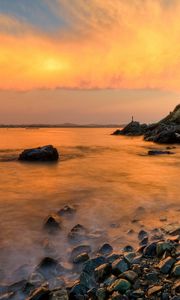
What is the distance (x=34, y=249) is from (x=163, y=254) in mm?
2880

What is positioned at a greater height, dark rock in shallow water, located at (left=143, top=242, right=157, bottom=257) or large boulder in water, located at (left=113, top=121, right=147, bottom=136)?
large boulder in water, located at (left=113, top=121, right=147, bottom=136)

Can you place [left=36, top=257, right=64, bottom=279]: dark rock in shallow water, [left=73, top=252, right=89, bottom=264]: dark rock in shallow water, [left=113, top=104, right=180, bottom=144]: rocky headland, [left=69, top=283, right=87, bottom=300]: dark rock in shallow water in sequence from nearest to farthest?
[left=69, top=283, right=87, bottom=300]: dark rock in shallow water, [left=36, top=257, right=64, bottom=279]: dark rock in shallow water, [left=73, top=252, right=89, bottom=264]: dark rock in shallow water, [left=113, top=104, right=180, bottom=144]: rocky headland

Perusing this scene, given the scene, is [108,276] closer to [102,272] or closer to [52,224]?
[102,272]

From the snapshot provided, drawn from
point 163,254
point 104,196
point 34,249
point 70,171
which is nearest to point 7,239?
point 34,249

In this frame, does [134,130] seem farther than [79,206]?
Yes

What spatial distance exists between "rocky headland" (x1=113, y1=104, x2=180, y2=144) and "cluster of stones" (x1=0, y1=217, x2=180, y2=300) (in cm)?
4610

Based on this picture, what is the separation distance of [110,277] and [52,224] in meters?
3.54

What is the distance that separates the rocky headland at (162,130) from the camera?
168 ft

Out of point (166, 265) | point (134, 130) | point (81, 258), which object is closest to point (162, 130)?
point (134, 130)

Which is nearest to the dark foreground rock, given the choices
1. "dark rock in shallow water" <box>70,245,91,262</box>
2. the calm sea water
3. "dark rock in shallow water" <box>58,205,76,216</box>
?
"dark rock in shallow water" <box>70,245,91,262</box>

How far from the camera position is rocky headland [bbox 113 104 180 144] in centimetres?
5125

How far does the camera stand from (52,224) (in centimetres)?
853

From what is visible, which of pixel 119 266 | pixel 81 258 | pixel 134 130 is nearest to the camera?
pixel 119 266

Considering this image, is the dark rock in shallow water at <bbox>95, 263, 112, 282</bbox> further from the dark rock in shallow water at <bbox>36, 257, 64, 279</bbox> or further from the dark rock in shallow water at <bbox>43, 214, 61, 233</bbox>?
the dark rock in shallow water at <bbox>43, 214, 61, 233</bbox>
